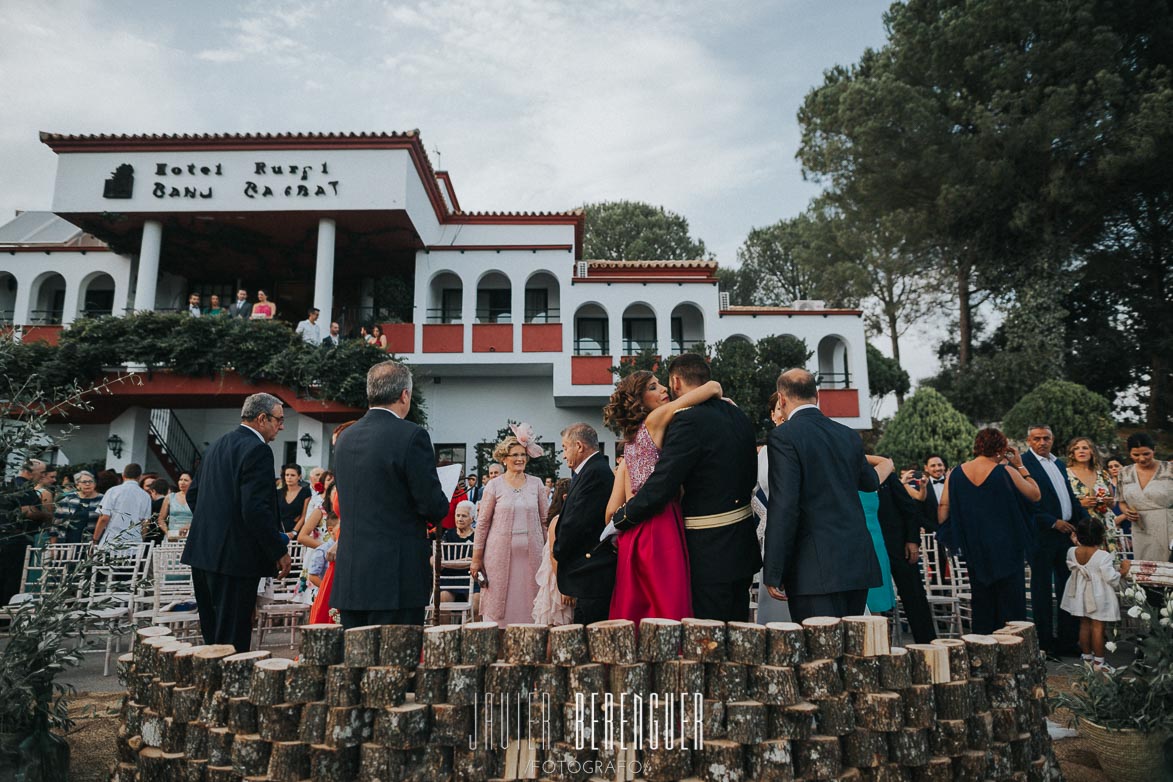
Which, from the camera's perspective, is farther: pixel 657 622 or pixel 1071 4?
pixel 1071 4

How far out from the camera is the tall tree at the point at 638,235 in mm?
34125

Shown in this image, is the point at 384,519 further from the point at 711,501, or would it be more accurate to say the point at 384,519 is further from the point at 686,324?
the point at 686,324

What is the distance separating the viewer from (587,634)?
2646 mm

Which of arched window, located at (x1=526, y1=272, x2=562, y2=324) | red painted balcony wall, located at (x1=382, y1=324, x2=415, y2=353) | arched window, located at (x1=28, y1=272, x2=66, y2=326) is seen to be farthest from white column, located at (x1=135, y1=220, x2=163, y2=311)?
arched window, located at (x1=526, y1=272, x2=562, y2=324)

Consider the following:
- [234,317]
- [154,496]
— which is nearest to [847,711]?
[154,496]

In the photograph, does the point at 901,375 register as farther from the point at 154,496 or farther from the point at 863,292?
the point at 154,496

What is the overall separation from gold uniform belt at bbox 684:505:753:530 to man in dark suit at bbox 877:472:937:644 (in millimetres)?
2275

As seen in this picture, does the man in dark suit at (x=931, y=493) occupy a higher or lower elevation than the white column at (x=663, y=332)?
lower

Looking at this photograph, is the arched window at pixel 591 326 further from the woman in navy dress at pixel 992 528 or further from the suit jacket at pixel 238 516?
the suit jacket at pixel 238 516

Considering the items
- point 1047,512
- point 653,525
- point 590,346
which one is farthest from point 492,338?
point 653,525

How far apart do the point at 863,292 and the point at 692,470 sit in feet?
78.3

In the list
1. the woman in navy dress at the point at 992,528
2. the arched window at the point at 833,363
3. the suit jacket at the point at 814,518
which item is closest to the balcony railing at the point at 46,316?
the arched window at the point at 833,363

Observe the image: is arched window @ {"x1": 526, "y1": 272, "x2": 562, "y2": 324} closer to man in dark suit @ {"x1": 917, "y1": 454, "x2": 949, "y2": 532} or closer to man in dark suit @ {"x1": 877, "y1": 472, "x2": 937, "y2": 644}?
man in dark suit @ {"x1": 917, "y1": 454, "x2": 949, "y2": 532}

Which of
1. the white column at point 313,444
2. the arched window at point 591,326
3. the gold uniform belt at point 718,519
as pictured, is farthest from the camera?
the arched window at point 591,326
